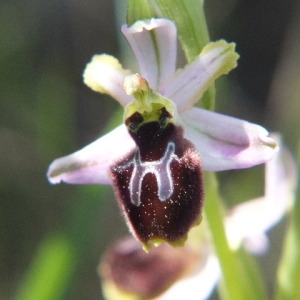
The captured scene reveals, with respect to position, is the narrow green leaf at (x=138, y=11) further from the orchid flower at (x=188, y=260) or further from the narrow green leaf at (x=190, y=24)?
the orchid flower at (x=188, y=260)

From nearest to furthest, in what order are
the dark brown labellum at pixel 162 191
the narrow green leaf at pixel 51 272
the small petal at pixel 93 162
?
the dark brown labellum at pixel 162 191, the small petal at pixel 93 162, the narrow green leaf at pixel 51 272

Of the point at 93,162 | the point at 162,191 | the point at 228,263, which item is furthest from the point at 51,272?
the point at 162,191

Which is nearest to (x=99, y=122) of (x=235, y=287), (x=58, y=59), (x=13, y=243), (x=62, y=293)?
(x=58, y=59)

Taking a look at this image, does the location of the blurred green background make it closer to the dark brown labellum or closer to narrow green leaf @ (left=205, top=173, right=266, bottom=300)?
Answer: narrow green leaf @ (left=205, top=173, right=266, bottom=300)

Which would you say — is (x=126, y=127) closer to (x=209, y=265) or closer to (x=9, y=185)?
(x=209, y=265)

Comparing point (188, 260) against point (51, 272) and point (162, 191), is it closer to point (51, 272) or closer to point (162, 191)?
point (51, 272)

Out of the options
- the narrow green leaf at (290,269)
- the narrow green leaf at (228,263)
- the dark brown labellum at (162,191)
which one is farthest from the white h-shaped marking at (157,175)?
the narrow green leaf at (290,269)

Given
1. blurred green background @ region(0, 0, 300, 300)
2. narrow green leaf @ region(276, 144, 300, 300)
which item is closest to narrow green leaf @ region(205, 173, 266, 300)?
narrow green leaf @ region(276, 144, 300, 300)
